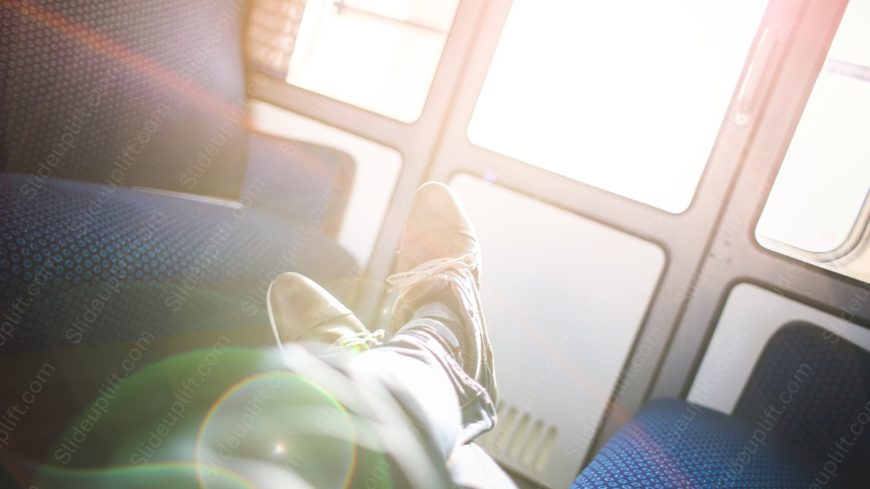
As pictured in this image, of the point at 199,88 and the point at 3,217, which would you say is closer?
the point at 3,217

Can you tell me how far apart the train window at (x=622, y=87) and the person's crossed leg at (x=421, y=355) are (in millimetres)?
336

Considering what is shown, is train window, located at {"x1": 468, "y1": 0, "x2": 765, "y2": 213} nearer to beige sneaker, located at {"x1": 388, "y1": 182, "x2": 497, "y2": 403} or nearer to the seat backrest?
beige sneaker, located at {"x1": 388, "y1": 182, "x2": 497, "y2": 403}

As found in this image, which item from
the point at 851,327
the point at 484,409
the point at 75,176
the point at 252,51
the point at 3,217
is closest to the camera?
the point at 3,217

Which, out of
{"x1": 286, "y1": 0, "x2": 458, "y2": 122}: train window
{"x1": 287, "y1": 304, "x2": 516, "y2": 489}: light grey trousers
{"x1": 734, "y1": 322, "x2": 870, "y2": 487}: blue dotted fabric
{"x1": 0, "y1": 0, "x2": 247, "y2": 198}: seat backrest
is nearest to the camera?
{"x1": 287, "y1": 304, "x2": 516, "y2": 489}: light grey trousers

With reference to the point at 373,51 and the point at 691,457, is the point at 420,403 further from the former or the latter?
the point at 373,51

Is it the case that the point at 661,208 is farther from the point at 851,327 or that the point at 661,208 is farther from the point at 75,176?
the point at 75,176

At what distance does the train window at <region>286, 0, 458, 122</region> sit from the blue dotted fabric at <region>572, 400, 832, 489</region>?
1.05m

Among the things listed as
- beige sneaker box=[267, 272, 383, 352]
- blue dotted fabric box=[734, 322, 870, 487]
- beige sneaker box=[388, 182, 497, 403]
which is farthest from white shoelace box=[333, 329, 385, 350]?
blue dotted fabric box=[734, 322, 870, 487]

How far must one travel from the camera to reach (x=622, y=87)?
4.14 feet

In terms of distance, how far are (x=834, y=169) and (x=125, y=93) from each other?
1610mm

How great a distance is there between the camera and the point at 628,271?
1.28m

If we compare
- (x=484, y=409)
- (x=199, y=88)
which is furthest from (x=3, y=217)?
(x=484, y=409)

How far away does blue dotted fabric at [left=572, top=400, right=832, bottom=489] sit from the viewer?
76cm

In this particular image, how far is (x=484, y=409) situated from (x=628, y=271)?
0.62 meters
